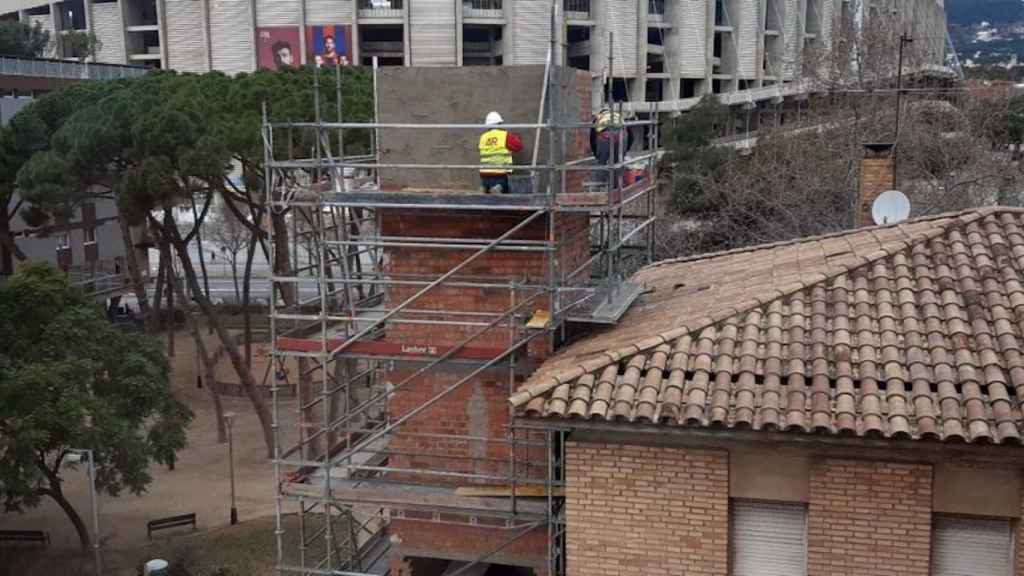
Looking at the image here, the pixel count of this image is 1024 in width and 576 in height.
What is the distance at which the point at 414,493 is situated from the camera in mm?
10539

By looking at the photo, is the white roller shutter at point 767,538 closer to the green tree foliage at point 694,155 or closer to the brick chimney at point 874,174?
the brick chimney at point 874,174

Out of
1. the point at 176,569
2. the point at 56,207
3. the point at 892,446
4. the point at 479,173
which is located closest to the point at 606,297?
the point at 479,173

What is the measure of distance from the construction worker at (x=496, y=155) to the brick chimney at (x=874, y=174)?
7.07 m

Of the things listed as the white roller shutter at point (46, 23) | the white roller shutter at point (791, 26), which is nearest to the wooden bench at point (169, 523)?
the white roller shutter at point (46, 23)

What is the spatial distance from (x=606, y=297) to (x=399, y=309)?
2420mm

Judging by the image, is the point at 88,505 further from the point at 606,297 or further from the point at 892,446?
the point at 892,446

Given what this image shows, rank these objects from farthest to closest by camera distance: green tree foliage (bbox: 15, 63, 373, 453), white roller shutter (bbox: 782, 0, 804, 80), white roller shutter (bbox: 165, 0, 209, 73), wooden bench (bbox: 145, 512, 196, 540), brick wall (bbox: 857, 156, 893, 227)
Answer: white roller shutter (bbox: 782, 0, 804, 80) < white roller shutter (bbox: 165, 0, 209, 73) < green tree foliage (bbox: 15, 63, 373, 453) < wooden bench (bbox: 145, 512, 196, 540) < brick wall (bbox: 857, 156, 893, 227)

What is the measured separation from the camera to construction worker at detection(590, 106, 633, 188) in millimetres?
10555

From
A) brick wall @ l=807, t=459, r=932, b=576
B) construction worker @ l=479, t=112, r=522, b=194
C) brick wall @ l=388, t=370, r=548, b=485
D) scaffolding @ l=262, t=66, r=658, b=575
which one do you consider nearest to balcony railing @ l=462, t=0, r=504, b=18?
scaffolding @ l=262, t=66, r=658, b=575

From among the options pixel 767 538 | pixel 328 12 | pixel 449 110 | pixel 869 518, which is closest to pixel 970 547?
pixel 869 518

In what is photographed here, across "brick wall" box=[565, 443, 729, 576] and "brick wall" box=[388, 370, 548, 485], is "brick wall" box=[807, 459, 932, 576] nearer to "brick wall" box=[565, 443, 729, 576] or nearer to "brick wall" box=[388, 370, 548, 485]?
"brick wall" box=[565, 443, 729, 576]

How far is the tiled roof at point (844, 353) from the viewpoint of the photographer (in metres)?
8.10

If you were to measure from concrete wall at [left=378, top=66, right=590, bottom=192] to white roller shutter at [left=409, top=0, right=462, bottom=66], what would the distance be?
51516 millimetres

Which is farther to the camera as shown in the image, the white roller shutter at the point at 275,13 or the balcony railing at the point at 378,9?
the white roller shutter at the point at 275,13
